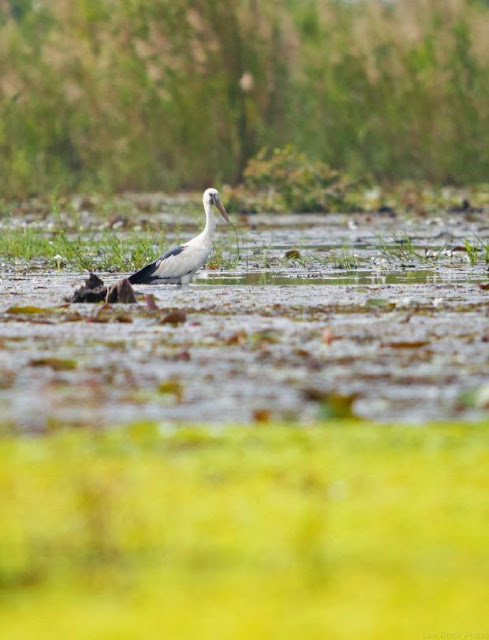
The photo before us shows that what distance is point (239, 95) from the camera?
70.9 ft

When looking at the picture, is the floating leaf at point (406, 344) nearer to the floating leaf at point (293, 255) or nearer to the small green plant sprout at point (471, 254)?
the small green plant sprout at point (471, 254)

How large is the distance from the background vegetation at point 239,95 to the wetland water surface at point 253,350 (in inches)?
427

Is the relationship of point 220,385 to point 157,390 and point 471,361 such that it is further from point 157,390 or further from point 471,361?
point 471,361

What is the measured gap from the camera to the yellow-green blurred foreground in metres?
2.84

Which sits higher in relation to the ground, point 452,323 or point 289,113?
point 289,113

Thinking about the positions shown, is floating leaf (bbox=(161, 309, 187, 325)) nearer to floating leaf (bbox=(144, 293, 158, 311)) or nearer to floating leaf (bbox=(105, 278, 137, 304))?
floating leaf (bbox=(144, 293, 158, 311))

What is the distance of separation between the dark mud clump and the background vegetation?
12.0 meters

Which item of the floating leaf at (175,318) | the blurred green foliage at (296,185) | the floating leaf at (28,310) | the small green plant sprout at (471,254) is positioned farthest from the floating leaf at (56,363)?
the blurred green foliage at (296,185)

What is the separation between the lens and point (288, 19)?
21.4 metres

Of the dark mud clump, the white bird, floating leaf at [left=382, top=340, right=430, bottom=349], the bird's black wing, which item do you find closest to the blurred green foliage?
the white bird

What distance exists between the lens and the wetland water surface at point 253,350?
489 cm

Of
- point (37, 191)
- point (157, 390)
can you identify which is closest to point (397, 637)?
point (157, 390)

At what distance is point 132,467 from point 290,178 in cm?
1434

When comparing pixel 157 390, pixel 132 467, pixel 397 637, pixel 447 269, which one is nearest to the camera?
pixel 397 637
